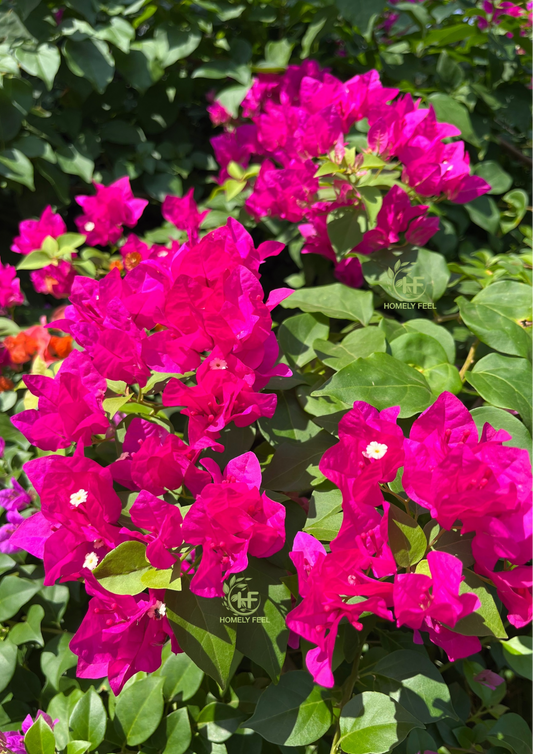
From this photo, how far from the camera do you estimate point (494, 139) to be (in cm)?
155

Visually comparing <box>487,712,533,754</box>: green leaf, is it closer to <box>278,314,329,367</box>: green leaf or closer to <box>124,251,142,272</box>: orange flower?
<box>278,314,329,367</box>: green leaf

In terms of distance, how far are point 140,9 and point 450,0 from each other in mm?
974

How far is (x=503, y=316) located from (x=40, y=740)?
0.88m

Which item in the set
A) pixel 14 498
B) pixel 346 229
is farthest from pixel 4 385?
pixel 346 229

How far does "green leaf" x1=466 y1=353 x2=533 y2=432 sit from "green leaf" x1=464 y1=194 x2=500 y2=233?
731mm

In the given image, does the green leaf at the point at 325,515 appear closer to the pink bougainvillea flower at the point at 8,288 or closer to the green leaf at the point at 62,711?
the green leaf at the point at 62,711

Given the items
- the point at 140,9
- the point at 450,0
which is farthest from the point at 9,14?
the point at 450,0

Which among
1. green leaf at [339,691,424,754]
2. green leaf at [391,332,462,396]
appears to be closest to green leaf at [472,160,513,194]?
green leaf at [391,332,462,396]

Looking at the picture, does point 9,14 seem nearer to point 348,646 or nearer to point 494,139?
point 494,139

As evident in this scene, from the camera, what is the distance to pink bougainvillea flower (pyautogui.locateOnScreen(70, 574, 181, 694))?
2.00ft

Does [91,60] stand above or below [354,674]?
above

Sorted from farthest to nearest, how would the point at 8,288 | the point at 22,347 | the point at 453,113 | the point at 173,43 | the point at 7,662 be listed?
1. the point at 173,43
2. the point at 453,113
3. the point at 8,288
4. the point at 22,347
5. the point at 7,662

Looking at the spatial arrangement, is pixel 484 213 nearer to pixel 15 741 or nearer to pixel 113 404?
pixel 113 404

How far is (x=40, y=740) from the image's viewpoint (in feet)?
2.25
